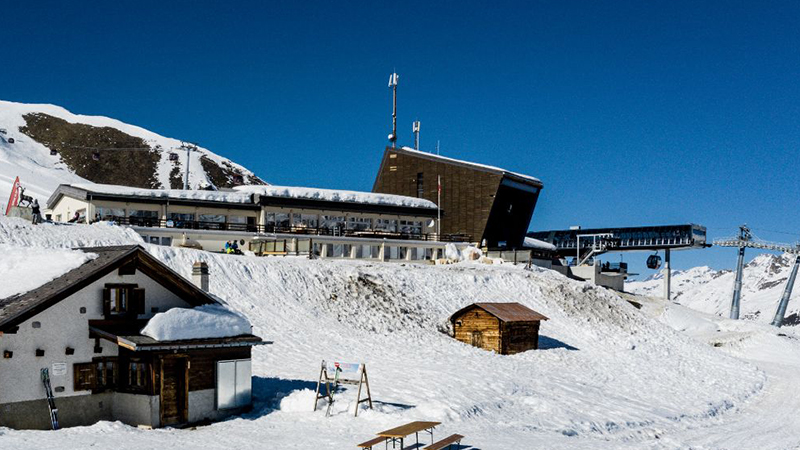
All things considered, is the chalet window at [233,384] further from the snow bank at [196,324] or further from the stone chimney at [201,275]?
the stone chimney at [201,275]

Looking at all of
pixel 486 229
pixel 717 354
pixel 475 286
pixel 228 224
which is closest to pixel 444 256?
pixel 486 229

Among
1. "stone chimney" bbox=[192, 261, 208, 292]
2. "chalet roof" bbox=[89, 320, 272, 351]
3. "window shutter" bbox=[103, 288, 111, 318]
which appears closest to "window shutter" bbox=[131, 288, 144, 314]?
"chalet roof" bbox=[89, 320, 272, 351]

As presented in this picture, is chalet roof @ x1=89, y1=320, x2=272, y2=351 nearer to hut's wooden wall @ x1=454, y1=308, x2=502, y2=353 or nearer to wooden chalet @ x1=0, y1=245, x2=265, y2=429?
wooden chalet @ x1=0, y1=245, x2=265, y2=429

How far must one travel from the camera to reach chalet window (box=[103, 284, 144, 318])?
84.0 feet

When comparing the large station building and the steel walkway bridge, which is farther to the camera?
the steel walkway bridge

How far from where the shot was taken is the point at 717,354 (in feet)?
181

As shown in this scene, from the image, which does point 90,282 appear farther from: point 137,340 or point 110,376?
point 110,376

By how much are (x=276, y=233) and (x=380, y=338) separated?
22.1m

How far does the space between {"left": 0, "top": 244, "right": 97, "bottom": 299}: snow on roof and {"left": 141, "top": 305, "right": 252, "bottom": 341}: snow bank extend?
11.8ft

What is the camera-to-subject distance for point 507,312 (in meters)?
46.5

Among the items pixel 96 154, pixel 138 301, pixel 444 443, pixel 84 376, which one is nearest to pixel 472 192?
pixel 138 301

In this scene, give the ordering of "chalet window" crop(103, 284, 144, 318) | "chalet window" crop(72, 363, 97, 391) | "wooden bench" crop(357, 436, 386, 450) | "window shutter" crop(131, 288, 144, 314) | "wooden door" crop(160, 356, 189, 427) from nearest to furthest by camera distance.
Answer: "wooden bench" crop(357, 436, 386, 450)
"chalet window" crop(72, 363, 97, 391)
"wooden door" crop(160, 356, 189, 427)
"chalet window" crop(103, 284, 144, 318)
"window shutter" crop(131, 288, 144, 314)

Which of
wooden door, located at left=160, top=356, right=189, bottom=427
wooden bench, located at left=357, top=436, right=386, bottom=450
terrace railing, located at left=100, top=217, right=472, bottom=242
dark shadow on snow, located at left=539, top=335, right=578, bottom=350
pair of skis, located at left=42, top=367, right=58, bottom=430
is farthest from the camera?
terrace railing, located at left=100, top=217, right=472, bottom=242

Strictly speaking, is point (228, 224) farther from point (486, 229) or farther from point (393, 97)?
point (393, 97)
